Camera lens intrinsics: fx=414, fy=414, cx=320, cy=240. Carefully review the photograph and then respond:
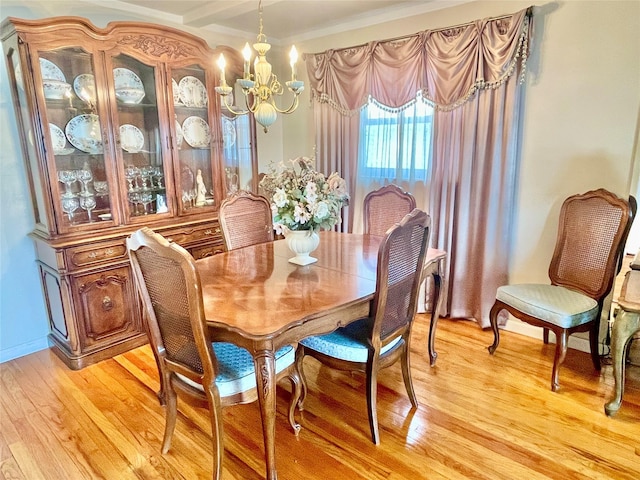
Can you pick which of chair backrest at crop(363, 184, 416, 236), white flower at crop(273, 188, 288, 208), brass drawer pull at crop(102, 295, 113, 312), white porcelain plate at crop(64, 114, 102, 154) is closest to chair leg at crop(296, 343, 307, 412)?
white flower at crop(273, 188, 288, 208)

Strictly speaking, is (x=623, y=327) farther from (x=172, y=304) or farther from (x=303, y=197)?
(x=172, y=304)

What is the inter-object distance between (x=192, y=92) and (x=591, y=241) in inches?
121

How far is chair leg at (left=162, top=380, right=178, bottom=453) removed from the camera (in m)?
1.91

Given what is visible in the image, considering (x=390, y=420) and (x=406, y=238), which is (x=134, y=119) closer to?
(x=406, y=238)

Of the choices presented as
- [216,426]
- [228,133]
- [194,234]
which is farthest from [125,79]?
Result: [216,426]

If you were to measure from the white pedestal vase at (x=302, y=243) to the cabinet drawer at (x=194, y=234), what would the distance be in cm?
118

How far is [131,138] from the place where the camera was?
9.99ft

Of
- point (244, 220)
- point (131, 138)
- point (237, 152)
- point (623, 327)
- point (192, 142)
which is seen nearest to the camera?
point (623, 327)

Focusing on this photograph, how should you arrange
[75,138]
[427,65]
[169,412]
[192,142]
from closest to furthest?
[169,412] → [75,138] → [427,65] → [192,142]

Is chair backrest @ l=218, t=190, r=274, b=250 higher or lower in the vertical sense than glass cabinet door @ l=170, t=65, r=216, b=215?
lower

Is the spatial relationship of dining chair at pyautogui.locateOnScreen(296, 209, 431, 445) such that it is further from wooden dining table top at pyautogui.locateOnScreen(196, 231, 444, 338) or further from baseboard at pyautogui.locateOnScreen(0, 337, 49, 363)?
baseboard at pyautogui.locateOnScreen(0, 337, 49, 363)

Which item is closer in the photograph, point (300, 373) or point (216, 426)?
point (216, 426)

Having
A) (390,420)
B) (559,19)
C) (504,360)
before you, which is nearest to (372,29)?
(559,19)

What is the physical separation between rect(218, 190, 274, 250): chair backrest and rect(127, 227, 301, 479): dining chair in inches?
39.6
